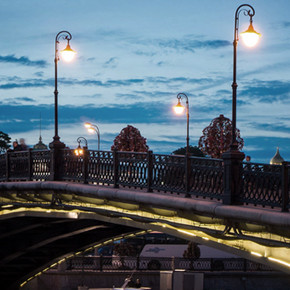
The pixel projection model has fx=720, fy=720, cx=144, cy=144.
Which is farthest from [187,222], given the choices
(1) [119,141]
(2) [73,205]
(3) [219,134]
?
(1) [119,141]

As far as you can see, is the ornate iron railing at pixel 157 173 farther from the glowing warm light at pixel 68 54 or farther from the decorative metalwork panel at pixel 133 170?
the glowing warm light at pixel 68 54

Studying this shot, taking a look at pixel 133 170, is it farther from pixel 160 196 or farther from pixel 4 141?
pixel 4 141

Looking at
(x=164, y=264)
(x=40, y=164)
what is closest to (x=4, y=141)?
(x=164, y=264)

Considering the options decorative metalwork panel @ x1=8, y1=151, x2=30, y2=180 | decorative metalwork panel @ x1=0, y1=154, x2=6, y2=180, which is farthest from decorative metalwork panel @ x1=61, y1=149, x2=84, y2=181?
decorative metalwork panel @ x1=0, y1=154, x2=6, y2=180

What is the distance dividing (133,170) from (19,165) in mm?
7296

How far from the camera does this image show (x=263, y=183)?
14570 mm

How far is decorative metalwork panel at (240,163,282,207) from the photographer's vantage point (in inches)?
556

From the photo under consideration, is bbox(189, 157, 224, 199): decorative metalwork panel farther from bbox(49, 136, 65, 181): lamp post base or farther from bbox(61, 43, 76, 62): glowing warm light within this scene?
bbox(49, 136, 65, 181): lamp post base

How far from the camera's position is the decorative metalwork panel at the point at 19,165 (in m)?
24.9

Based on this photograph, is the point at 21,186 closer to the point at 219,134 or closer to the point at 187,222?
the point at 187,222

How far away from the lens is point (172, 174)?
17.8 m

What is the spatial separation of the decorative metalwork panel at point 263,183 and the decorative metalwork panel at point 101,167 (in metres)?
6.04

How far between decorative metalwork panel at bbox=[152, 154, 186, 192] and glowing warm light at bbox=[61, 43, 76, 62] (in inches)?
162

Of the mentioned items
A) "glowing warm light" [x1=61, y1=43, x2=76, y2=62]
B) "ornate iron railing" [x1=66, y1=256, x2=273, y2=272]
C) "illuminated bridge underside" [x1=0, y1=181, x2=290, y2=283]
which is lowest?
"ornate iron railing" [x1=66, y1=256, x2=273, y2=272]
